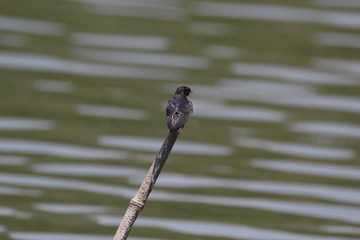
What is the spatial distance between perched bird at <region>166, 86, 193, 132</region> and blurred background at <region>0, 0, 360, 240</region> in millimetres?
1824

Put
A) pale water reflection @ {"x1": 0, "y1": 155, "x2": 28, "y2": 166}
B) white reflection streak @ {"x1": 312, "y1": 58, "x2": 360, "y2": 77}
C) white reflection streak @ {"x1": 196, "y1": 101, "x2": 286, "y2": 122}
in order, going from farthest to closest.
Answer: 1. white reflection streak @ {"x1": 312, "y1": 58, "x2": 360, "y2": 77}
2. white reflection streak @ {"x1": 196, "y1": 101, "x2": 286, "y2": 122}
3. pale water reflection @ {"x1": 0, "y1": 155, "x2": 28, "y2": 166}

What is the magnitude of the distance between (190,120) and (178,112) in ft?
12.8

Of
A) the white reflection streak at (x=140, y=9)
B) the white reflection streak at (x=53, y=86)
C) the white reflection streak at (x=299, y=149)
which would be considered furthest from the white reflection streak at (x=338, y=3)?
the white reflection streak at (x=299, y=149)

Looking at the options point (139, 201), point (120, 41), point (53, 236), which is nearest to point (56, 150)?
point (53, 236)

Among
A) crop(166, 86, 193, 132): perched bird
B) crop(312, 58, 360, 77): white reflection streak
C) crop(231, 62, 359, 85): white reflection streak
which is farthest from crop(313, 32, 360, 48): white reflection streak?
crop(166, 86, 193, 132): perched bird

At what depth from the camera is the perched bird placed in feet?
17.2

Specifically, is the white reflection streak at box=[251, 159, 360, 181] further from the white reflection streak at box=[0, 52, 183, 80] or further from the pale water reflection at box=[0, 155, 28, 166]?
the white reflection streak at box=[0, 52, 183, 80]

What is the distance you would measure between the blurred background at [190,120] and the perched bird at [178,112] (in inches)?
71.8

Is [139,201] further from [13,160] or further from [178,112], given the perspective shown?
[13,160]

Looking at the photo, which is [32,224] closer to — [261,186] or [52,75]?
[261,186]

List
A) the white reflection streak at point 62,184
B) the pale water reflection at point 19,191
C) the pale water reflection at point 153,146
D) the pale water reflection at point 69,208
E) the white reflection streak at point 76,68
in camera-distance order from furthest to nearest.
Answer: the white reflection streak at point 76,68 < the pale water reflection at point 153,146 < the white reflection streak at point 62,184 < the pale water reflection at point 19,191 < the pale water reflection at point 69,208

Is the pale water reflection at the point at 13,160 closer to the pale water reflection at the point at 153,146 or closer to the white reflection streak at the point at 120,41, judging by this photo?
the pale water reflection at the point at 153,146

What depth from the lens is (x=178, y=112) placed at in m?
5.29

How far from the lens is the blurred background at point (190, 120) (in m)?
7.44
